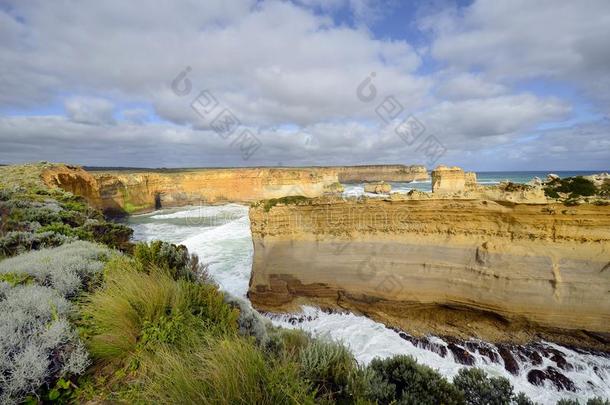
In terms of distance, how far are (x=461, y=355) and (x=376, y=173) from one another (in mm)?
100439

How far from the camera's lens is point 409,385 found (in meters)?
3.11

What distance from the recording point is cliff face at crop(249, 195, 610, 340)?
Answer: 816cm

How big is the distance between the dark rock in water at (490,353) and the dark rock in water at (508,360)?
16 centimetres

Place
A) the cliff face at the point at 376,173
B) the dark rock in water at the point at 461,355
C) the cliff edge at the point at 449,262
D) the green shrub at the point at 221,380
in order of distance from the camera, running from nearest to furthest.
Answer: the green shrub at the point at 221,380
the dark rock in water at the point at 461,355
the cliff edge at the point at 449,262
the cliff face at the point at 376,173

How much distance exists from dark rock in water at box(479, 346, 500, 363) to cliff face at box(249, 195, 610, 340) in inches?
20.7

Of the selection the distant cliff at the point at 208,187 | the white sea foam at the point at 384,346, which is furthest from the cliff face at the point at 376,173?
the white sea foam at the point at 384,346

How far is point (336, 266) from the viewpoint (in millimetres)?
10469

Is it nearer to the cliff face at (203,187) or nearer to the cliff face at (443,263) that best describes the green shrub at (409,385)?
the cliff face at (443,263)

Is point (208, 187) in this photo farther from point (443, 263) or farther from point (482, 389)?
point (482, 389)

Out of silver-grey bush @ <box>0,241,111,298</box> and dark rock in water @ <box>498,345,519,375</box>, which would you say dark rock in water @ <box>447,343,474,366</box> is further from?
silver-grey bush @ <box>0,241,111,298</box>

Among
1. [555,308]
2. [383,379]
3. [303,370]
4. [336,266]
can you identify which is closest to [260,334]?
[303,370]

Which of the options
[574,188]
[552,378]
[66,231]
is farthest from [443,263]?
[66,231]

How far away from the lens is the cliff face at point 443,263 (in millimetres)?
8164

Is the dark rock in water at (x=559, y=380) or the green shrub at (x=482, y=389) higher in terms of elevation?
the green shrub at (x=482, y=389)
